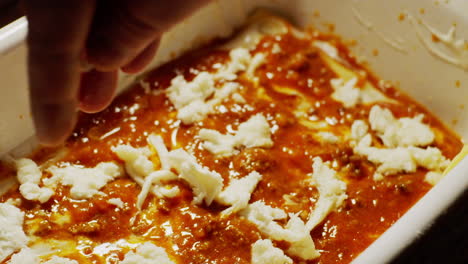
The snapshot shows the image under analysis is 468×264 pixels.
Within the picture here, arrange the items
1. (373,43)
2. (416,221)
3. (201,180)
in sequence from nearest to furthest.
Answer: (416,221), (201,180), (373,43)

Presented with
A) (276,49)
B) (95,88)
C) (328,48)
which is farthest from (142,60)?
(328,48)

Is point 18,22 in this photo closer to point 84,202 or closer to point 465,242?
point 84,202

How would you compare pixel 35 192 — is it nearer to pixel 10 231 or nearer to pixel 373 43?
pixel 10 231

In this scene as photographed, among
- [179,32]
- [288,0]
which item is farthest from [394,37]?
[179,32]

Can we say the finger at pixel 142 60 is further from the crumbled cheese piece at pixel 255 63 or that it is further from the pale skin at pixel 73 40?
the crumbled cheese piece at pixel 255 63

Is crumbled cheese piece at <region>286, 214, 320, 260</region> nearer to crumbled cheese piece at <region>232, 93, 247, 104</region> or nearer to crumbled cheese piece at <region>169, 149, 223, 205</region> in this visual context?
crumbled cheese piece at <region>169, 149, 223, 205</region>

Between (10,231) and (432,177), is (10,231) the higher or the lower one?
the lower one
